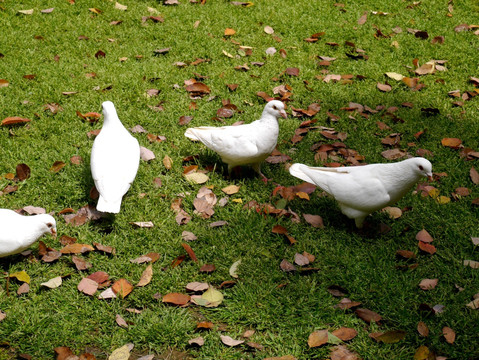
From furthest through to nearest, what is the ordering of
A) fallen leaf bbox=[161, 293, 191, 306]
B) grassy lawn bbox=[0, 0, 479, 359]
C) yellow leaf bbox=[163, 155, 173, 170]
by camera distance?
yellow leaf bbox=[163, 155, 173, 170] < fallen leaf bbox=[161, 293, 191, 306] < grassy lawn bbox=[0, 0, 479, 359]

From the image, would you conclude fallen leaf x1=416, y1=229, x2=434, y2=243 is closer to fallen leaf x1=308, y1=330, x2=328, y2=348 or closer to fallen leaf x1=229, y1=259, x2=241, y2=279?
fallen leaf x1=308, y1=330, x2=328, y2=348

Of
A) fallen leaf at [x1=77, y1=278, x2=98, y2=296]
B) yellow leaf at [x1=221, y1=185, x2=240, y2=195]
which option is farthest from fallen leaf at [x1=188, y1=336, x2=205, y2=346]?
yellow leaf at [x1=221, y1=185, x2=240, y2=195]

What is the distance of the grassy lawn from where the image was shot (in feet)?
9.77

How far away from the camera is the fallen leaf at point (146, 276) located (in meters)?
3.22

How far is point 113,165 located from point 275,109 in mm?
1376

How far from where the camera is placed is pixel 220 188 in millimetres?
4086

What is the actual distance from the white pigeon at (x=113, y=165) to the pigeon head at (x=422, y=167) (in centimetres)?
203

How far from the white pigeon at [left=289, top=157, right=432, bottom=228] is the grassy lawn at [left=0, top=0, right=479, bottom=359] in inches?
11.0

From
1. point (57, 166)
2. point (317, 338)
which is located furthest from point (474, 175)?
point (57, 166)

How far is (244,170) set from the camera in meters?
4.32

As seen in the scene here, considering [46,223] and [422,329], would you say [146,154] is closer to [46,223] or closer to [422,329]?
[46,223]

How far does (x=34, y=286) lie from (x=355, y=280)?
213 centimetres

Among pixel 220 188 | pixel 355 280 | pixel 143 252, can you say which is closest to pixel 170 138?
pixel 220 188

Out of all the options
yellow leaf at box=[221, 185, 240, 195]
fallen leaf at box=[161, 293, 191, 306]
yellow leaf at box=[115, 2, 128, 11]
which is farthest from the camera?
yellow leaf at box=[115, 2, 128, 11]
